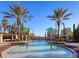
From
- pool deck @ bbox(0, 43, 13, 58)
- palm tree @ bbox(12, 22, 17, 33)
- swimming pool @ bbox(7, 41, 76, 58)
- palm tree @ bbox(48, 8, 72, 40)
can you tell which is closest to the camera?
swimming pool @ bbox(7, 41, 76, 58)

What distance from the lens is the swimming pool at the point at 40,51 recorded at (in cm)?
954

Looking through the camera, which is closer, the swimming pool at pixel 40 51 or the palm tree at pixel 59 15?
the swimming pool at pixel 40 51

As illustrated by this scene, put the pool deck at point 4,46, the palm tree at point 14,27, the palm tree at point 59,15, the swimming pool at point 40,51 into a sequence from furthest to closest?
1. the palm tree at point 14,27
2. the palm tree at point 59,15
3. the pool deck at point 4,46
4. the swimming pool at point 40,51

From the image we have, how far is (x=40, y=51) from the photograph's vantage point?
389 inches

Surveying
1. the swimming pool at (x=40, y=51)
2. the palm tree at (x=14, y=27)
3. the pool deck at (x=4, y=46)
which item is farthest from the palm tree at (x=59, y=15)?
the pool deck at (x=4, y=46)

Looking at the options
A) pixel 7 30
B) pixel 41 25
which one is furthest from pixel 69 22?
pixel 7 30

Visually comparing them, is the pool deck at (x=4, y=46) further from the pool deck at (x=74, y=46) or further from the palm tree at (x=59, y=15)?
the pool deck at (x=74, y=46)

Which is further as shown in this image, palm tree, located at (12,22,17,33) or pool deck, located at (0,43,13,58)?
palm tree, located at (12,22,17,33)

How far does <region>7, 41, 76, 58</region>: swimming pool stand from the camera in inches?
376

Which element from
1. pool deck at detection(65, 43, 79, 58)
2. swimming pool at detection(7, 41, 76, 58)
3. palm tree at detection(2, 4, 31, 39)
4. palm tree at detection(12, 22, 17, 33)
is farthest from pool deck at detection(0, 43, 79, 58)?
palm tree at detection(2, 4, 31, 39)

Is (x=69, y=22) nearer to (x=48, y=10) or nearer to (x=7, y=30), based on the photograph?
(x=48, y=10)

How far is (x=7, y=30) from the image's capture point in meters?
10.9

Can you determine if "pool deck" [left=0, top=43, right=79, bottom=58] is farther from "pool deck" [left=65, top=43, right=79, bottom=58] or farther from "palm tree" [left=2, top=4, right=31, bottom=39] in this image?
"palm tree" [left=2, top=4, right=31, bottom=39]

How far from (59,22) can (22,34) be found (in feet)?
5.16
